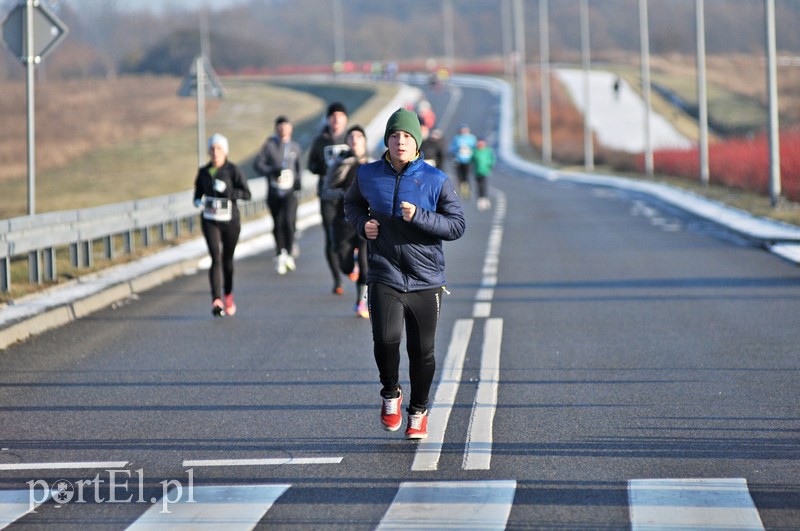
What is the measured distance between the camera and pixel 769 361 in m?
10.0

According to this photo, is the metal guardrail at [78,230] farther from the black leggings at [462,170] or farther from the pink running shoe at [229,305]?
the black leggings at [462,170]

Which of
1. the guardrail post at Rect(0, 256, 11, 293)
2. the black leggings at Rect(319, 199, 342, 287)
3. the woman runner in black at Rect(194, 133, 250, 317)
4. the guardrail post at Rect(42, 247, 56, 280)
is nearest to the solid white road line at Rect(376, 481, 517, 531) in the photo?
the woman runner in black at Rect(194, 133, 250, 317)

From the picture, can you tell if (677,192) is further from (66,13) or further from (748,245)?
(66,13)

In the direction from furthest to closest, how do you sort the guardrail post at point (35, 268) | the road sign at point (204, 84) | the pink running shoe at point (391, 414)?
the road sign at point (204, 84) < the guardrail post at point (35, 268) < the pink running shoe at point (391, 414)

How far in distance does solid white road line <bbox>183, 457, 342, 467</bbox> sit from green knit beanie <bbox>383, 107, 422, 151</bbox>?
5.53 feet

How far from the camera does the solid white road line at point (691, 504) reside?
18.7ft

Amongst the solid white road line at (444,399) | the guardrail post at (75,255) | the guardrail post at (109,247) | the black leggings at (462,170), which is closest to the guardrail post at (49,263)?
the guardrail post at (75,255)

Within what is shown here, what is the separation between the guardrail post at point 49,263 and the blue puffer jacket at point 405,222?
8757 mm

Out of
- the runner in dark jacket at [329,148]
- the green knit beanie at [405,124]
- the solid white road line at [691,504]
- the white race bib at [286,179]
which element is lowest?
the solid white road line at [691,504]

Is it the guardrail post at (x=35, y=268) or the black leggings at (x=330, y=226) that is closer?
the black leggings at (x=330, y=226)

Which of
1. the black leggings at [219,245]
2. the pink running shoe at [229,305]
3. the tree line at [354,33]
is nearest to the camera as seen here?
the black leggings at [219,245]

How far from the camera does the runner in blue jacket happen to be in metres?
7.57

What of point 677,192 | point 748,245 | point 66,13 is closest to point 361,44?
Result: point 66,13

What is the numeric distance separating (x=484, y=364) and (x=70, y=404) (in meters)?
2.94
